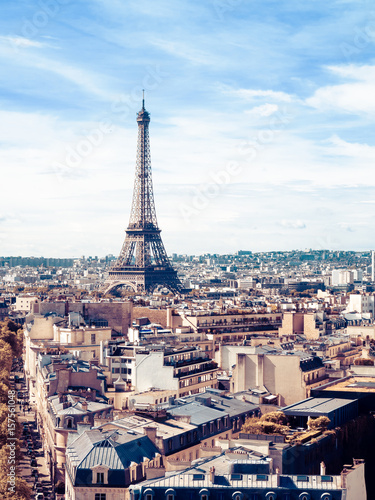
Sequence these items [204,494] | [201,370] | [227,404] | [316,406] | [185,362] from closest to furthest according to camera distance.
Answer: [204,494]
[316,406]
[227,404]
[185,362]
[201,370]

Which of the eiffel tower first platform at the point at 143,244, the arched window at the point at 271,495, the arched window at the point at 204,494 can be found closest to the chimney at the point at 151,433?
the arched window at the point at 204,494

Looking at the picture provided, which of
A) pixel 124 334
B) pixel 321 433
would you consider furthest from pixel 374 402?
pixel 124 334

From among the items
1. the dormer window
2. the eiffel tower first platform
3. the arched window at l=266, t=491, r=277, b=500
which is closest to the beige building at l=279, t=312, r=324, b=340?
the dormer window

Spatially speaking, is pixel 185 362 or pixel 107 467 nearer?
pixel 107 467

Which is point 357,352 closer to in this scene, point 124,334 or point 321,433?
point 124,334

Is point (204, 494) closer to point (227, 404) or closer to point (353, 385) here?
point (227, 404)

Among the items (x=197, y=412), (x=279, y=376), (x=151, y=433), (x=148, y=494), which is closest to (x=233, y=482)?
(x=148, y=494)

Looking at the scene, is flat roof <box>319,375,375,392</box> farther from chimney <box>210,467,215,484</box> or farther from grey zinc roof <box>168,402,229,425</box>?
chimney <box>210,467,215,484</box>

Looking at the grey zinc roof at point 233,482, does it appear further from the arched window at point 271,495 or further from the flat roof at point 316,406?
the flat roof at point 316,406

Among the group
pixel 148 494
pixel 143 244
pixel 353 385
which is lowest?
pixel 148 494
